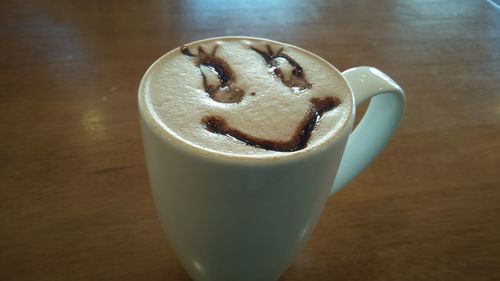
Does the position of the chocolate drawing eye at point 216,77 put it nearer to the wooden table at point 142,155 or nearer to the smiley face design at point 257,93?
the smiley face design at point 257,93

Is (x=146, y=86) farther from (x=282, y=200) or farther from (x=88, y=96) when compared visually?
(x=88, y=96)

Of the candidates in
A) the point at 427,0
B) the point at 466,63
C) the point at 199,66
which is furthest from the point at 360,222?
the point at 427,0

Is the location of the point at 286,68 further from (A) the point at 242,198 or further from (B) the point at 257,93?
(A) the point at 242,198

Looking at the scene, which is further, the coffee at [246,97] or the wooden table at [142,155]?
the wooden table at [142,155]

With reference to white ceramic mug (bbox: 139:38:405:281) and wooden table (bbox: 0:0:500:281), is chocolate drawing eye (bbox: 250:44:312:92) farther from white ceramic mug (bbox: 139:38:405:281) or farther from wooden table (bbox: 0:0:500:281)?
wooden table (bbox: 0:0:500:281)

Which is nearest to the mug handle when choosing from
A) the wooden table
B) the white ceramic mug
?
the white ceramic mug

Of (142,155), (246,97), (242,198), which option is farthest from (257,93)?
(142,155)

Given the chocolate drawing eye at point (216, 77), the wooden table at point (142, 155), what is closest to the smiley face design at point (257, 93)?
the chocolate drawing eye at point (216, 77)
